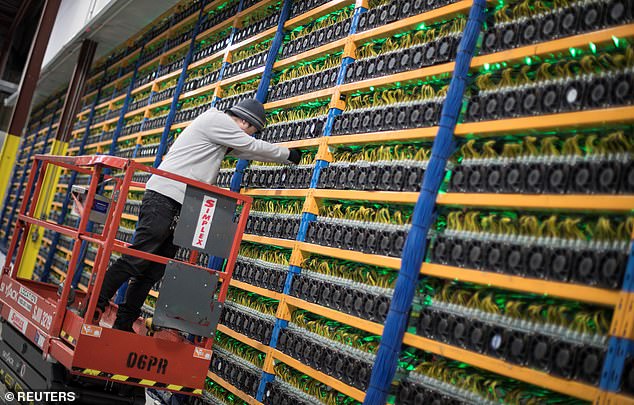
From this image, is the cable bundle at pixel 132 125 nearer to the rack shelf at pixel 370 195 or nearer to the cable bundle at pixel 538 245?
the rack shelf at pixel 370 195

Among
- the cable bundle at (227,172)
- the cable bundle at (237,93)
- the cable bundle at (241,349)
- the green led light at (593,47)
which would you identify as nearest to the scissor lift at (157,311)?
the cable bundle at (241,349)

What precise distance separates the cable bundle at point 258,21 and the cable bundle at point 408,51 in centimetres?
202

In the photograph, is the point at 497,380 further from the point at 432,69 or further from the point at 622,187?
the point at 432,69

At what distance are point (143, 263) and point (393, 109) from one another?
7.61ft

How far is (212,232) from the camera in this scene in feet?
17.2

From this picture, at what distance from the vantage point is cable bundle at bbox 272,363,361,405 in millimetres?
5004

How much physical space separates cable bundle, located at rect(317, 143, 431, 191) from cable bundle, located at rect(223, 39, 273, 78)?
89.4 inches

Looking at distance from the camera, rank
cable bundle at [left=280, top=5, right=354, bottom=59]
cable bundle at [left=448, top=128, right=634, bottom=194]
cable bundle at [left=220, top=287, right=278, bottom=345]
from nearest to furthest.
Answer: cable bundle at [left=448, top=128, right=634, bottom=194] → cable bundle at [left=220, top=287, right=278, bottom=345] → cable bundle at [left=280, top=5, right=354, bottom=59]

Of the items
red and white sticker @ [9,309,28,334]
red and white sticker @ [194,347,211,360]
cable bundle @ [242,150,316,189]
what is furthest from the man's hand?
red and white sticker @ [9,309,28,334]

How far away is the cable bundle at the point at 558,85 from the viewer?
11.4ft

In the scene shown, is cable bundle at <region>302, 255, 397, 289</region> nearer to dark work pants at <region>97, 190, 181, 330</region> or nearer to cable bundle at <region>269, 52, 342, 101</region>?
dark work pants at <region>97, 190, 181, 330</region>

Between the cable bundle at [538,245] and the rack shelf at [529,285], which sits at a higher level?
the cable bundle at [538,245]

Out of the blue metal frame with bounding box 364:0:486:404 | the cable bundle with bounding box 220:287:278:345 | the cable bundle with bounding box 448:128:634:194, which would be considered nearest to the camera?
the cable bundle with bounding box 448:128:634:194

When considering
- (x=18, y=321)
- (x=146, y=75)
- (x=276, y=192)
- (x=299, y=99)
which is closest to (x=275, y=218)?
(x=276, y=192)
